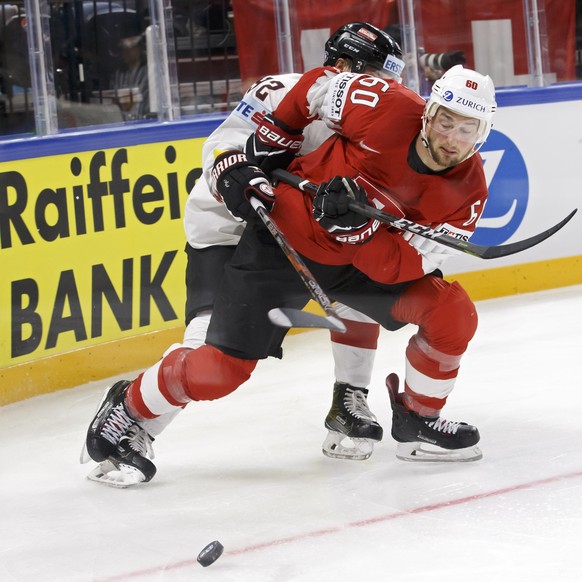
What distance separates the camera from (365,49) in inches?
116

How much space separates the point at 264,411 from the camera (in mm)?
3469

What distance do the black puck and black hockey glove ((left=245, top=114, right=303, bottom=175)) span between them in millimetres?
943

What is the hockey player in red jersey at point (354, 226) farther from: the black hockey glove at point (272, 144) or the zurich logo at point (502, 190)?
the zurich logo at point (502, 190)

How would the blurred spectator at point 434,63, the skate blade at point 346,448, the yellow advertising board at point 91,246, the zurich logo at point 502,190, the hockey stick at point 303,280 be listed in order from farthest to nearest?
the blurred spectator at point 434,63 < the zurich logo at point 502,190 < the yellow advertising board at point 91,246 < the skate blade at point 346,448 < the hockey stick at point 303,280

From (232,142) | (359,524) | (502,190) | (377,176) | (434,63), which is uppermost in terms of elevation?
(434,63)

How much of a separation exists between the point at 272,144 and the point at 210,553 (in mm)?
995

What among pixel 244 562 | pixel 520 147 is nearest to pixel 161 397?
pixel 244 562

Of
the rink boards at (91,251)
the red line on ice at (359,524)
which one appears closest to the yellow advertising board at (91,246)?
the rink boards at (91,251)

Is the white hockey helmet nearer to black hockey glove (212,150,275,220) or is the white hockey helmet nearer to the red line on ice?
black hockey glove (212,150,275,220)

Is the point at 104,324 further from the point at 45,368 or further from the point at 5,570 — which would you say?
the point at 5,570

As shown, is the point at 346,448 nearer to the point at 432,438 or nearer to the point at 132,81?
the point at 432,438

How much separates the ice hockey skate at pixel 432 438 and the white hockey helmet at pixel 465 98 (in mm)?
738

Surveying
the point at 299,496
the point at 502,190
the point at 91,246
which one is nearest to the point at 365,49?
the point at 299,496

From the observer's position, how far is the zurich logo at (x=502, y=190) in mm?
4875
